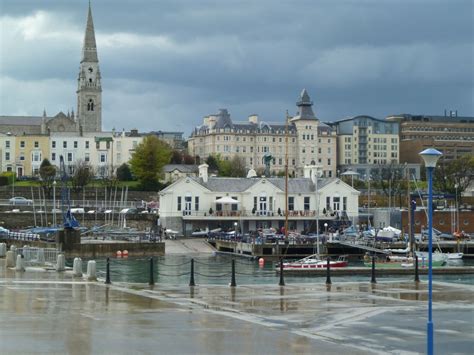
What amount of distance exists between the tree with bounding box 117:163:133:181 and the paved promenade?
119527mm

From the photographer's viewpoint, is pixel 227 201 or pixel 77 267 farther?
pixel 227 201

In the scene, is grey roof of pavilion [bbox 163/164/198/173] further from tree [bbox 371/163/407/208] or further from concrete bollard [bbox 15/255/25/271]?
concrete bollard [bbox 15/255/25/271]

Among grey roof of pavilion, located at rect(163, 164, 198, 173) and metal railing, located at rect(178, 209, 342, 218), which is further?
grey roof of pavilion, located at rect(163, 164, 198, 173)

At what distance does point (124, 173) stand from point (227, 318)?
13154 cm

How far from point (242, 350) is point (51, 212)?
97.6 meters

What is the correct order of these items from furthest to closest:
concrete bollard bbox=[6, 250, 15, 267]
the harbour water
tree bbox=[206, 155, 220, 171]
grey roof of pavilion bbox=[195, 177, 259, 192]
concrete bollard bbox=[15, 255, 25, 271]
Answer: tree bbox=[206, 155, 220, 171] < grey roof of pavilion bbox=[195, 177, 259, 192] < the harbour water < concrete bollard bbox=[6, 250, 15, 267] < concrete bollard bbox=[15, 255, 25, 271]

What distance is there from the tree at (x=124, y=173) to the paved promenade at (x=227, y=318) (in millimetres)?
119527

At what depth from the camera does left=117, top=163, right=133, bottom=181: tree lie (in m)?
155

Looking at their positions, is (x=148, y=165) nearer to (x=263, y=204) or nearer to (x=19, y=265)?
(x=263, y=204)

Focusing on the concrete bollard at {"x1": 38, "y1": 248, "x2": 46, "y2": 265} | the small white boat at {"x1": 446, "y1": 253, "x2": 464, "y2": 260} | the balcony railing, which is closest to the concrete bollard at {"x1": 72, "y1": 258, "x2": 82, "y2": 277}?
the concrete bollard at {"x1": 38, "y1": 248, "x2": 46, "y2": 265}

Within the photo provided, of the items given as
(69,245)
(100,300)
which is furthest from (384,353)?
(69,245)

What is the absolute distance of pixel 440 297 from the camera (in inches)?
1273

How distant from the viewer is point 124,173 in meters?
156

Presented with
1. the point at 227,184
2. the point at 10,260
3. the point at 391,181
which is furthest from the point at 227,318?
the point at 391,181
